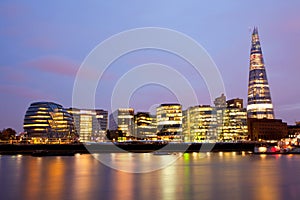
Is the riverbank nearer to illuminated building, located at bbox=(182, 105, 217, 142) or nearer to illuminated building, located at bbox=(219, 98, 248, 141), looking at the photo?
illuminated building, located at bbox=(182, 105, 217, 142)

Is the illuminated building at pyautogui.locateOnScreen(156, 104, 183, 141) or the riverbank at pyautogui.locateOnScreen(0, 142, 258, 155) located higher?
the illuminated building at pyautogui.locateOnScreen(156, 104, 183, 141)

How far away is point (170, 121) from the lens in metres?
196

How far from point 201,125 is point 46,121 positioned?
6882 centimetres

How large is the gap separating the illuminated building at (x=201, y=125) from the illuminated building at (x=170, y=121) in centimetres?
361

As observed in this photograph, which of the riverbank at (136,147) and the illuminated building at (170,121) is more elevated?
the illuminated building at (170,121)

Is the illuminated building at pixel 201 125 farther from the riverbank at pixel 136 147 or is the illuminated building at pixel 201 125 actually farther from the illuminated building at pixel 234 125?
the riverbank at pixel 136 147

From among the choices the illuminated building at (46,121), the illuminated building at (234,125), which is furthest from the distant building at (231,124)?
the illuminated building at (46,121)

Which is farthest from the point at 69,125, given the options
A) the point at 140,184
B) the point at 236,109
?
the point at 140,184

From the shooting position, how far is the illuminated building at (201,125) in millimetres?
187250

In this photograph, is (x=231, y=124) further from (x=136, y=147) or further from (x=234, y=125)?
(x=136, y=147)

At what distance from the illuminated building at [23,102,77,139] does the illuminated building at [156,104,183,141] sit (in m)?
40.3

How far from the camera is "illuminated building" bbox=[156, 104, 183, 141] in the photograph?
19188cm

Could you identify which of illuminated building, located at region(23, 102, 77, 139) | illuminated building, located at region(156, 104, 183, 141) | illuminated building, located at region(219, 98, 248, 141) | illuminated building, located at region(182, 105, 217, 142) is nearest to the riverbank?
illuminated building, located at region(182, 105, 217, 142)

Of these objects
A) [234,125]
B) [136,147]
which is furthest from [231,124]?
[136,147]
